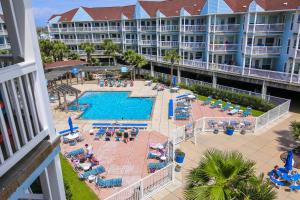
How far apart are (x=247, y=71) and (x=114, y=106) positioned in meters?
18.1

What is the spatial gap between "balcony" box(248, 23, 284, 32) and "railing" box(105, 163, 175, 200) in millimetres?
23783

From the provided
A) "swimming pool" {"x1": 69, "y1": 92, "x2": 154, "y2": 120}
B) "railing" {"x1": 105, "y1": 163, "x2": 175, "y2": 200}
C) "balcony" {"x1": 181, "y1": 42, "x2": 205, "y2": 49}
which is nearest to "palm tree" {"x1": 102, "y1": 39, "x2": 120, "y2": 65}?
"swimming pool" {"x1": 69, "y1": 92, "x2": 154, "y2": 120}

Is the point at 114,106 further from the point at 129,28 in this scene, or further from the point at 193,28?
the point at 129,28

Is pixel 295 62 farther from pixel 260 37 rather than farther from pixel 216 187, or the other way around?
pixel 216 187

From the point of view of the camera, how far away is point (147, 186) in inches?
544

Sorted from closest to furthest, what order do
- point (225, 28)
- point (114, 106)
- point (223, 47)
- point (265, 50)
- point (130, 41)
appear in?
point (265, 50) → point (114, 106) → point (225, 28) → point (223, 47) → point (130, 41)

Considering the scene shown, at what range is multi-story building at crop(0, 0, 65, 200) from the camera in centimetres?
381

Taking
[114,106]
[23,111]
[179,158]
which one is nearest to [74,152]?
[179,158]

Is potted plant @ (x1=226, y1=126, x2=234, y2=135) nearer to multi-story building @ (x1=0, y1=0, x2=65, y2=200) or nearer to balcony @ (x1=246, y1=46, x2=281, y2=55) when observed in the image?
balcony @ (x1=246, y1=46, x2=281, y2=55)

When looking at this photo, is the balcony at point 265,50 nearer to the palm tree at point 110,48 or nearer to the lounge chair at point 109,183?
the lounge chair at point 109,183

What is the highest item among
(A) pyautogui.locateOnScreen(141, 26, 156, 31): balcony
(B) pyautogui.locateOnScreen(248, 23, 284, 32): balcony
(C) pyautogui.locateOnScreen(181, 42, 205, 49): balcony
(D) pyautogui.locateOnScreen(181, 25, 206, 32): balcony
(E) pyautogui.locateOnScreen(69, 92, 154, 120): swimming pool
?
(A) pyautogui.locateOnScreen(141, 26, 156, 31): balcony

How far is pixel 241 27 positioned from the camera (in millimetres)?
32469

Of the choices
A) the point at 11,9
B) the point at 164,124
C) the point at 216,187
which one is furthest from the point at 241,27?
the point at 11,9

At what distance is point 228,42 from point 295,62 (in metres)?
10.5
